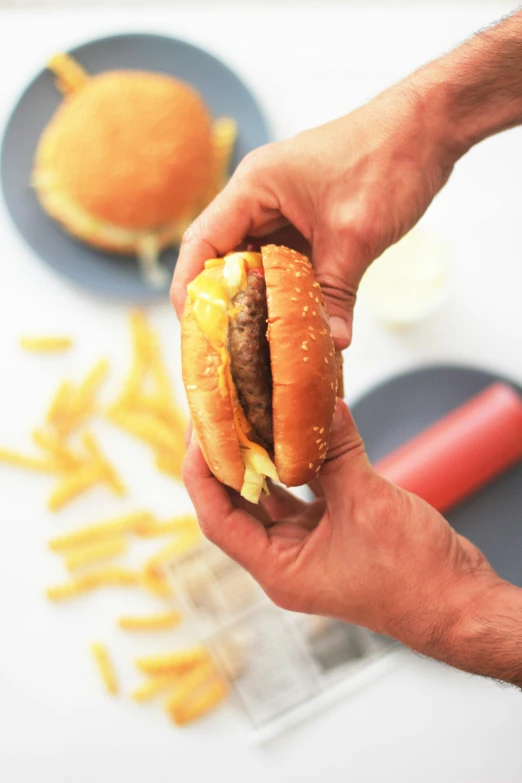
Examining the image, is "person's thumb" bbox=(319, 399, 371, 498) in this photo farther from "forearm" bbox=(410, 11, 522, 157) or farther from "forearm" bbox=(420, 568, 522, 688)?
"forearm" bbox=(410, 11, 522, 157)

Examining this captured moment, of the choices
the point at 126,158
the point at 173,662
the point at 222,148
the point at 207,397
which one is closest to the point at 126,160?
the point at 126,158

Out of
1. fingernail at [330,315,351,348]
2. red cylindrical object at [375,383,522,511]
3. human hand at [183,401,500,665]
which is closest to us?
human hand at [183,401,500,665]

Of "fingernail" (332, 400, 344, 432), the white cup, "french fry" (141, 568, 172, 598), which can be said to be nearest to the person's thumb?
"fingernail" (332, 400, 344, 432)

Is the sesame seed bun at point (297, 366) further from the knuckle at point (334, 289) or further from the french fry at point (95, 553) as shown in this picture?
the french fry at point (95, 553)

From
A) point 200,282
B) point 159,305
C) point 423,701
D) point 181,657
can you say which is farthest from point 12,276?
point 423,701

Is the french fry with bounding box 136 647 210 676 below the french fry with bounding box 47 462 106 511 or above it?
below

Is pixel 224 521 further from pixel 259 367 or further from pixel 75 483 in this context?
pixel 75 483

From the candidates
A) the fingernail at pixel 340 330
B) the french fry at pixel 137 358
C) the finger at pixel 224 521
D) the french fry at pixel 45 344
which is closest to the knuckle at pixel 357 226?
the fingernail at pixel 340 330
